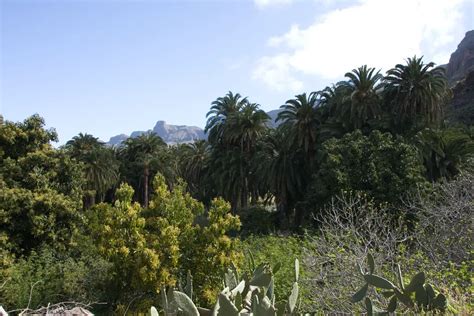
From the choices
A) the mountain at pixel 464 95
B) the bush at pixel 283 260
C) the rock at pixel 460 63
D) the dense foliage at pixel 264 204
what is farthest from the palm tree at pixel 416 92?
the rock at pixel 460 63

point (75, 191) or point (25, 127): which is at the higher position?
point (25, 127)

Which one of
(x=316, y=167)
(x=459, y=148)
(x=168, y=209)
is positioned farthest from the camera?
(x=316, y=167)

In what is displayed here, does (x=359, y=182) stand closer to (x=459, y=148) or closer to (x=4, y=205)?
(x=459, y=148)

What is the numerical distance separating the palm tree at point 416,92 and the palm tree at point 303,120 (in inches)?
173

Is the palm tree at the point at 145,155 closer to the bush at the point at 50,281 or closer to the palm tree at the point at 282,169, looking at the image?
the palm tree at the point at 282,169

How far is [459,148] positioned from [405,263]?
1679 cm

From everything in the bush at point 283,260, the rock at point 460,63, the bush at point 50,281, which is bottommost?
the bush at point 50,281

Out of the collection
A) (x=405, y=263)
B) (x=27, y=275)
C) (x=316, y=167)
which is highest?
(x=316, y=167)

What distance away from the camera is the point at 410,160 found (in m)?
20.6

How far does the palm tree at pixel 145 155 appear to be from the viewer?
125 feet

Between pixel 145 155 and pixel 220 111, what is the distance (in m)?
10.9

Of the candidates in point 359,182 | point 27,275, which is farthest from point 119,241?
point 359,182

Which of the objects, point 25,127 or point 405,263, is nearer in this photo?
point 405,263

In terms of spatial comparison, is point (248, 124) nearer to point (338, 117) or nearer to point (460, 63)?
point (338, 117)
